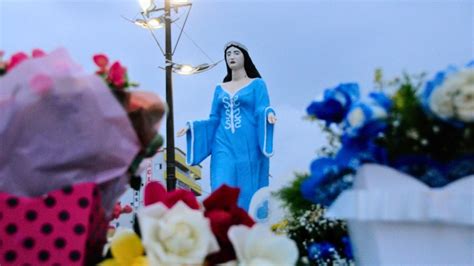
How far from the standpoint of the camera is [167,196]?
108 centimetres

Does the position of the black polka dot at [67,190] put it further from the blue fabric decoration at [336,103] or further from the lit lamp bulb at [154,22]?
the lit lamp bulb at [154,22]

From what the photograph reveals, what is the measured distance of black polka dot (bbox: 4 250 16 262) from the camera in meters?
0.99

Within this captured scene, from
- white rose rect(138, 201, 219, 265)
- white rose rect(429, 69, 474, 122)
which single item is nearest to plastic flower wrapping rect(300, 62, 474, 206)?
white rose rect(429, 69, 474, 122)

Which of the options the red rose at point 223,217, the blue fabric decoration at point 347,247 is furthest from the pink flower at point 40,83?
the blue fabric decoration at point 347,247

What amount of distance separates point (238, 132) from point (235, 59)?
521mm

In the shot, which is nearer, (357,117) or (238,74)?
(357,117)

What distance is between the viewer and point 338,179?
100 centimetres

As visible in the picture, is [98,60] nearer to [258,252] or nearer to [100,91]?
[100,91]

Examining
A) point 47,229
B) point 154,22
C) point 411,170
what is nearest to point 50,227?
point 47,229

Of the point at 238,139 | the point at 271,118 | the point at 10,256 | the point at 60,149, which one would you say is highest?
the point at 60,149

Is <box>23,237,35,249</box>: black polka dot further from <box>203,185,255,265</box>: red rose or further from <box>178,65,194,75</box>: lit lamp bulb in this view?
<box>178,65,194,75</box>: lit lamp bulb

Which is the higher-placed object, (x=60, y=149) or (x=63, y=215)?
(x=60, y=149)

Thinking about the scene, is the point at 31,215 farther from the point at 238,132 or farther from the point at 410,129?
the point at 238,132

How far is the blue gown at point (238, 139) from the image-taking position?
3.69 meters
